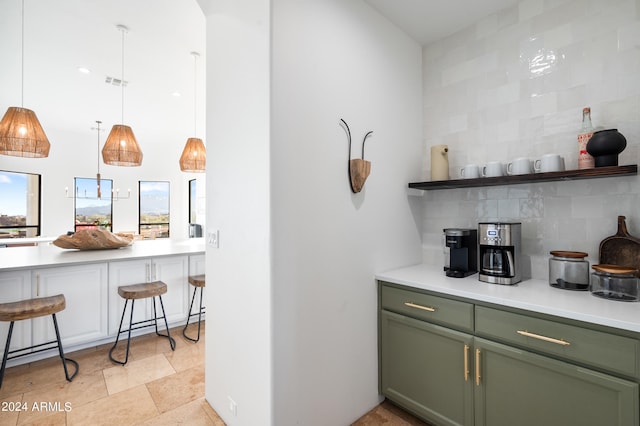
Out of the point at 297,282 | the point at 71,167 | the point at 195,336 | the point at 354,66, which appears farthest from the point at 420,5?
the point at 71,167

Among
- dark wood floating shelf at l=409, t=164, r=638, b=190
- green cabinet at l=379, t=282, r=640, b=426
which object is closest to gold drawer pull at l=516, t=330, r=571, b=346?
green cabinet at l=379, t=282, r=640, b=426

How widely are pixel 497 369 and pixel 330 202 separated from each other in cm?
122

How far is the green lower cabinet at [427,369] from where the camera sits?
164cm

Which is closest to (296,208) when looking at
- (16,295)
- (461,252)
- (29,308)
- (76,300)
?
(461,252)

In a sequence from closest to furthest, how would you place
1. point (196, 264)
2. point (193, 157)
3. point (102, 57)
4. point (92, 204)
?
point (102, 57) < point (196, 264) < point (193, 157) < point (92, 204)

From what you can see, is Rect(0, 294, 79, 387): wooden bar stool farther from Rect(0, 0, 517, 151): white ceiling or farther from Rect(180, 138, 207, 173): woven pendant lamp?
Rect(0, 0, 517, 151): white ceiling

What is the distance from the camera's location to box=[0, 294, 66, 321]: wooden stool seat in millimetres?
2150

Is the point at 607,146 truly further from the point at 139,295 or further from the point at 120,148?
the point at 120,148

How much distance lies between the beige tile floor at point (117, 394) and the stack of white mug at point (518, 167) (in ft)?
5.45

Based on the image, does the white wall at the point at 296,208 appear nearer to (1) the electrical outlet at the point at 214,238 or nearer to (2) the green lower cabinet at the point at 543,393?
(1) the electrical outlet at the point at 214,238

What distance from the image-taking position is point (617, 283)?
146 centimetres

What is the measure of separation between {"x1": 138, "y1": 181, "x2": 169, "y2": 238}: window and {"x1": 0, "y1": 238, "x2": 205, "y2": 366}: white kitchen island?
4.93m

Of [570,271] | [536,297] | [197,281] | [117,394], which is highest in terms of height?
[570,271]

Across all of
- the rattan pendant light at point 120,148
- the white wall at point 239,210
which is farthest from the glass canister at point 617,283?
the rattan pendant light at point 120,148
